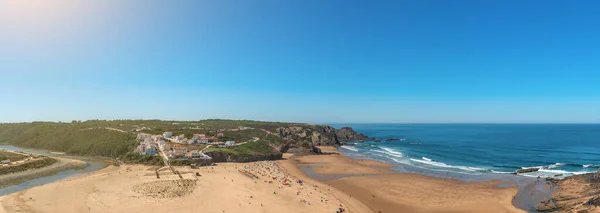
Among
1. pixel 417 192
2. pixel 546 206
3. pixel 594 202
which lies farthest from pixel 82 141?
pixel 594 202

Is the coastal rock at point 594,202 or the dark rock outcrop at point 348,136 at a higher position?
the dark rock outcrop at point 348,136

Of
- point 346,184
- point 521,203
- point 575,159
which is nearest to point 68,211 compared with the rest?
point 346,184

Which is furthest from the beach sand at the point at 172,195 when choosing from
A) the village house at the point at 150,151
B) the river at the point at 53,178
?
the village house at the point at 150,151

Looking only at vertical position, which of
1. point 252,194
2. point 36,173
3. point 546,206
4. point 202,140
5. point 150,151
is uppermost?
point 202,140

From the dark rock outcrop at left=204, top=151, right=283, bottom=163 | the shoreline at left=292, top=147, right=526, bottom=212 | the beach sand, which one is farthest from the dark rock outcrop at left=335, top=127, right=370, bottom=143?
the beach sand

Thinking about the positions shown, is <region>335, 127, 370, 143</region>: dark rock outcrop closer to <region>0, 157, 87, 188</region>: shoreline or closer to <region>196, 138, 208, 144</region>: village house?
<region>196, 138, 208, 144</region>: village house

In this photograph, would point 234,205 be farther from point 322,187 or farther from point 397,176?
point 397,176

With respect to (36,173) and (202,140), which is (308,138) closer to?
(202,140)

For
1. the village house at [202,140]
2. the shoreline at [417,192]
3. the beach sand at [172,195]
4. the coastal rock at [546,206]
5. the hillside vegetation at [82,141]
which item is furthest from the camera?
the village house at [202,140]

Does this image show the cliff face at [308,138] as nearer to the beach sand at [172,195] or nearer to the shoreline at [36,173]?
the beach sand at [172,195]
